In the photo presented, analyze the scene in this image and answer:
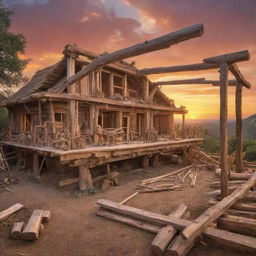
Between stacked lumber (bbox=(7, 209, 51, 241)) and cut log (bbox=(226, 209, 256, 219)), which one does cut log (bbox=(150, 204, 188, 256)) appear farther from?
stacked lumber (bbox=(7, 209, 51, 241))

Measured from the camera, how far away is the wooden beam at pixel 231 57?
19.5 feet

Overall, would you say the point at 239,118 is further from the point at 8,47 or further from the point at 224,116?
the point at 8,47

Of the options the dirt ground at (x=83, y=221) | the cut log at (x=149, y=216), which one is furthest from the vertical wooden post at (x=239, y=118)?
the cut log at (x=149, y=216)

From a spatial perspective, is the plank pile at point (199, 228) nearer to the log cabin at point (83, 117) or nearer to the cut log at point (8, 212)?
the cut log at point (8, 212)

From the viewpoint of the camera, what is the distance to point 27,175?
12.3m

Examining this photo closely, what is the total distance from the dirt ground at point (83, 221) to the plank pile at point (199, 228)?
252mm

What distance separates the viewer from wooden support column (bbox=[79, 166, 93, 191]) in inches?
378

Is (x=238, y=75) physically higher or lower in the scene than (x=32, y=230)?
higher

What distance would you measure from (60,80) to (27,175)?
6.70 metres

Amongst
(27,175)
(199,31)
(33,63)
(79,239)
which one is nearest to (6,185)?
(27,175)

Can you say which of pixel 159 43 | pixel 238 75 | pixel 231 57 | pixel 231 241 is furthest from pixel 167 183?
pixel 159 43

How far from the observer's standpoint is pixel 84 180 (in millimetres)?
9734

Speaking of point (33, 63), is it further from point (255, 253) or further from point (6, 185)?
point (255, 253)

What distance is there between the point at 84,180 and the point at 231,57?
8.06 meters
